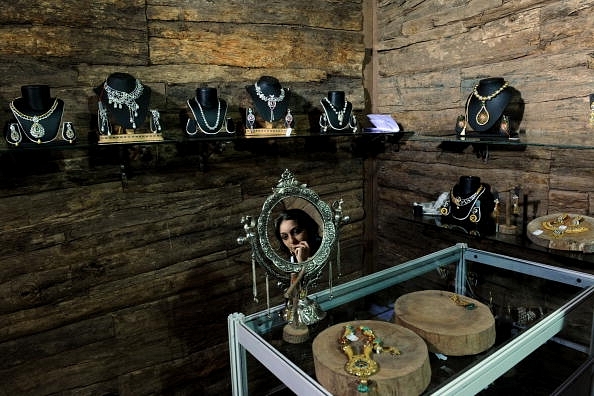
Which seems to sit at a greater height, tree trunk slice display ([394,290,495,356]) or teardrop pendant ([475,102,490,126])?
teardrop pendant ([475,102,490,126])

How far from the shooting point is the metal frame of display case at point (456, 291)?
1044 millimetres

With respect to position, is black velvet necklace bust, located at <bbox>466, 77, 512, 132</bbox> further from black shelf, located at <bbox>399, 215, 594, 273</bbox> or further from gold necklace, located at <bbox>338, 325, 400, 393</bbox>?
gold necklace, located at <bbox>338, 325, 400, 393</bbox>

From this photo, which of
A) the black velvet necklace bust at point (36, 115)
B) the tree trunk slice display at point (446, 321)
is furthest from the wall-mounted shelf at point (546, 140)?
the black velvet necklace bust at point (36, 115)

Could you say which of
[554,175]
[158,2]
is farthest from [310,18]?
[554,175]

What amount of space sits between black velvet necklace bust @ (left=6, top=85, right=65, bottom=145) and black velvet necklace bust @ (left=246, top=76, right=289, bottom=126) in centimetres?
69

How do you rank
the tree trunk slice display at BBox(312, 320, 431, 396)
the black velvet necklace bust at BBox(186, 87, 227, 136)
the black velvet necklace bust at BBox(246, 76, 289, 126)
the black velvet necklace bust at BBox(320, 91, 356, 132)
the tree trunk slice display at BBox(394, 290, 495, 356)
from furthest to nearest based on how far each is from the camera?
the black velvet necklace bust at BBox(320, 91, 356, 132) → the black velvet necklace bust at BBox(246, 76, 289, 126) → the black velvet necklace bust at BBox(186, 87, 227, 136) → the tree trunk slice display at BBox(394, 290, 495, 356) → the tree trunk slice display at BBox(312, 320, 431, 396)

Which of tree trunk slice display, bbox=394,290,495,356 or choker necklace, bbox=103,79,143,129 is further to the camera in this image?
choker necklace, bbox=103,79,143,129

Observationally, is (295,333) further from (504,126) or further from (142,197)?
(504,126)

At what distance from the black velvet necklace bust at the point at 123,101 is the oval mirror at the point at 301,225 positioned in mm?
611

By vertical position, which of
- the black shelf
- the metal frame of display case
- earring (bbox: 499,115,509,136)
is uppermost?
earring (bbox: 499,115,509,136)

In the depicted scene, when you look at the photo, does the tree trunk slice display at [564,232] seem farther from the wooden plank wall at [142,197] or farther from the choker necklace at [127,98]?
the choker necklace at [127,98]

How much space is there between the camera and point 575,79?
1.70 metres

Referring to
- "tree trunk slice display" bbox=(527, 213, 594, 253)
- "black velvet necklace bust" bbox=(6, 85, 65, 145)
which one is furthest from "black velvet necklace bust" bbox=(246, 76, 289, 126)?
"tree trunk slice display" bbox=(527, 213, 594, 253)

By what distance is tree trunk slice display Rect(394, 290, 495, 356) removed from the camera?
3.72 ft
